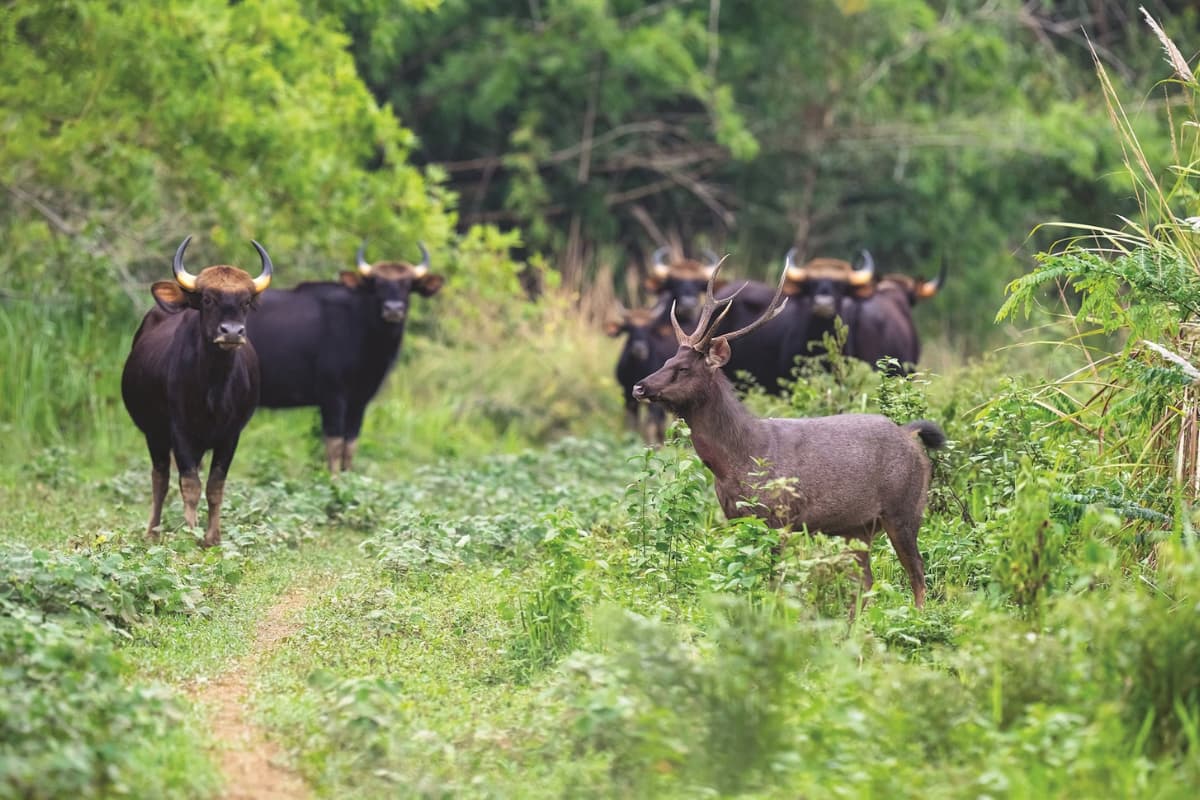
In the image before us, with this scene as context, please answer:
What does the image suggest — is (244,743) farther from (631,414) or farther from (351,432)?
(631,414)

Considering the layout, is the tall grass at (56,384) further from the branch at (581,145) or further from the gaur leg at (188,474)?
the branch at (581,145)

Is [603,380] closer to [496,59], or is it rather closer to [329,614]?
[496,59]

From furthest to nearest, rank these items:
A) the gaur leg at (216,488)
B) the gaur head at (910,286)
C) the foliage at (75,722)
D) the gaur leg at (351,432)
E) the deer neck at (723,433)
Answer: the gaur head at (910,286), the gaur leg at (351,432), the gaur leg at (216,488), the deer neck at (723,433), the foliage at (75,722)

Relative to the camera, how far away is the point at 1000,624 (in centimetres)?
600

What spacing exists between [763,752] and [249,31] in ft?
38.5

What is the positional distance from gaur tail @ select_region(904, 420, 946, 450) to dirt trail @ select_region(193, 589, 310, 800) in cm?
335

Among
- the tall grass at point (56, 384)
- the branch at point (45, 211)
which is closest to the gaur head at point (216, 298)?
the tall grass at point (56, 384)

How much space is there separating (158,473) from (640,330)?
23.0ft

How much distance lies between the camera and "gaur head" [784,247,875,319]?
15180 millimetres

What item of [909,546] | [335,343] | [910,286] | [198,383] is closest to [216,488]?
[198,383]

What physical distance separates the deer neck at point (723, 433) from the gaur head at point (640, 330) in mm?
8217

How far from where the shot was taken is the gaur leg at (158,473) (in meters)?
10.5

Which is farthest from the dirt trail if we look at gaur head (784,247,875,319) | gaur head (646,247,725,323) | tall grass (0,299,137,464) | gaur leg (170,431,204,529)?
gaur head (646,247,725,323)

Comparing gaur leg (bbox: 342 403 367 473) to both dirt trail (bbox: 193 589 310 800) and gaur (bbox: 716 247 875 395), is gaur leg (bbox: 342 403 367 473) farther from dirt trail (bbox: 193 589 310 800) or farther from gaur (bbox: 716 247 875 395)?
dirt trail (bbox: 193 589 310 800)
